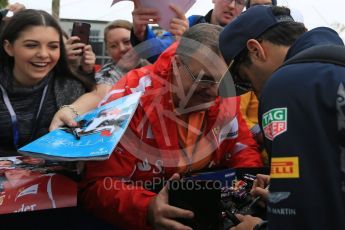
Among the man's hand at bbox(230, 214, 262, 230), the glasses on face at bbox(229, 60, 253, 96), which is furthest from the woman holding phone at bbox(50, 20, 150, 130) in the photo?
the man's hand at bbox(230, 214, 262, 230)

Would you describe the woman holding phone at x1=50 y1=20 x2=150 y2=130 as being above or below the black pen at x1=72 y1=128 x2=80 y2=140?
above

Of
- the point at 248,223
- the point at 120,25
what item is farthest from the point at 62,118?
the point at 120,25

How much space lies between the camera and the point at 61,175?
2125mm

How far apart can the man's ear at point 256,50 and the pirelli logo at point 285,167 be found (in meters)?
0.55

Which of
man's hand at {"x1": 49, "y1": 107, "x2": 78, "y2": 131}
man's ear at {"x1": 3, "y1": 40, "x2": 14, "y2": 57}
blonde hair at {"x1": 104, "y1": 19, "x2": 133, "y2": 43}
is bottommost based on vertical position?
man's hand at {"x1": 49, "y1": 107, "x2": 78, "y2": 131}

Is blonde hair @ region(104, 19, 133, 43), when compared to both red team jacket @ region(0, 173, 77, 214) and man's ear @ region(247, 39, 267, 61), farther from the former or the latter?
man's ear @ region(247, 39, 267, 61)

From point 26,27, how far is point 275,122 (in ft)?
5.61

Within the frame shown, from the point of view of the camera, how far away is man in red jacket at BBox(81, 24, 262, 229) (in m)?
2.10

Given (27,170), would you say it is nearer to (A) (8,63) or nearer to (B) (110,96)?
(B) (110,96)

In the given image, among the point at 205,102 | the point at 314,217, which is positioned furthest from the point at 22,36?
the point at 314,217

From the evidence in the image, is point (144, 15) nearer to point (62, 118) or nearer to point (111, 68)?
A: point (62, 118)

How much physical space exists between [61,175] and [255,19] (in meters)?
1.09

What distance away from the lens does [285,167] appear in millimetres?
1246

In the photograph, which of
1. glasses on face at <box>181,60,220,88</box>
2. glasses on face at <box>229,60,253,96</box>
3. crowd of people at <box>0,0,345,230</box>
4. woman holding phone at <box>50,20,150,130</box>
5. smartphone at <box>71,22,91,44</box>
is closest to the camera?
crowd of people at <box>0,0,345,230</box>
